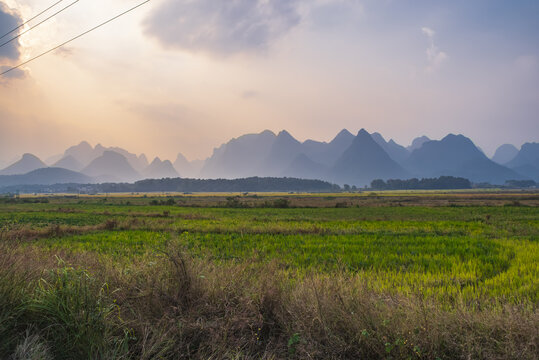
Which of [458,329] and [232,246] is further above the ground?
[458,329]

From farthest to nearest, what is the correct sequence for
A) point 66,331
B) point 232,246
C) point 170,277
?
point 232,246 → point 170,277 → point 66,331

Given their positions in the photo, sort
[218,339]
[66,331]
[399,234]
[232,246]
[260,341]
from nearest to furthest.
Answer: [66,331] < [218,339] < [260,341] < [232,246] < [399,234]

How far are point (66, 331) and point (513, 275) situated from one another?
33.9 feet

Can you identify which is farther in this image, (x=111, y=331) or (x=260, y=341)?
(x=260, y=341)

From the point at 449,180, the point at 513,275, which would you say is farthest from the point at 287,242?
the point at 449,180

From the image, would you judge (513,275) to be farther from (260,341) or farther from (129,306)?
(129,306)

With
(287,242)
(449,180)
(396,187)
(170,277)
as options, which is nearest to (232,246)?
(287,242)

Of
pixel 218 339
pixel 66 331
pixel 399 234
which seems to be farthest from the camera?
pixel 399 234

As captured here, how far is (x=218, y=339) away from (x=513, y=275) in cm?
844

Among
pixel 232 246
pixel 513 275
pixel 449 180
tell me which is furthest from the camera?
pixel 449 180

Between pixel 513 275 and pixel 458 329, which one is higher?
pixel 458 329

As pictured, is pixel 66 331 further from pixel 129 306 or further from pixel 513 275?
pixel 513 275

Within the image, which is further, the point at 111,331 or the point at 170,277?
the point at 170,277

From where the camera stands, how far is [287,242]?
14.8 meters
